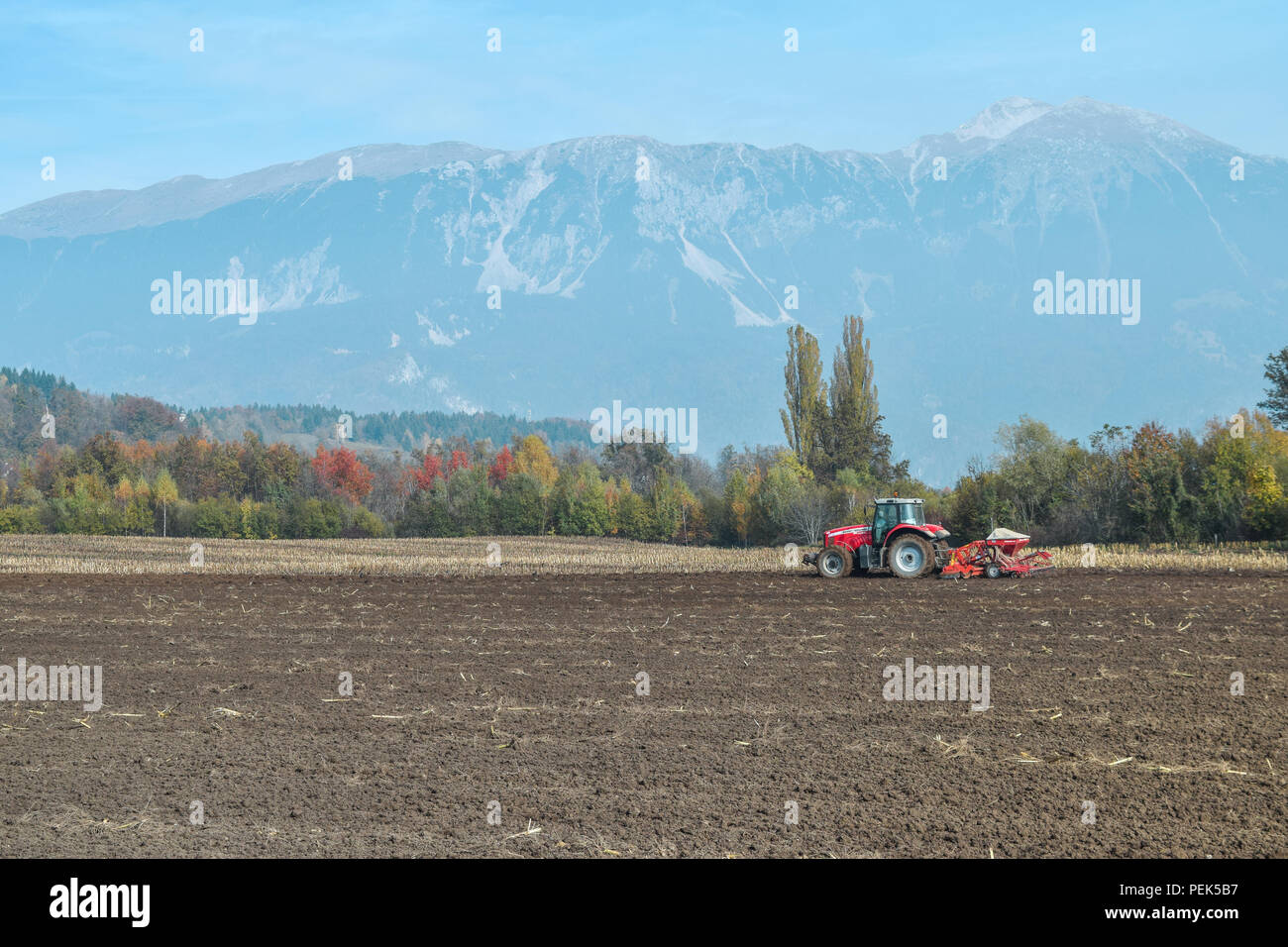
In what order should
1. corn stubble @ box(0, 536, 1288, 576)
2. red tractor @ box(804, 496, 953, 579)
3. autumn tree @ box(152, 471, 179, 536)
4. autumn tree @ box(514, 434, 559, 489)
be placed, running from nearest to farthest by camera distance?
red tractor @ box(804, 496, 953, 579) < corn stubble @ box(0, 536, 1288, 576) < autumn tree @ box(152, 471, 179, 536) < autumn tree @ box(514, 434, 559, 489)

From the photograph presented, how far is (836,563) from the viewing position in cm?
3391

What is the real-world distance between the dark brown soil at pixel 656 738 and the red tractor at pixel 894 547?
7.19 m

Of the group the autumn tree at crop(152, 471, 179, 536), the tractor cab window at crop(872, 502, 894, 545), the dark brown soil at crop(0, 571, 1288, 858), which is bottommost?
the dark brown soil at crop(0, 571, 1288, 858)

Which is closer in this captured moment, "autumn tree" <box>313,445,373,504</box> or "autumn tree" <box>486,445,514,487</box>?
"autumn tree" <box>486,445,514,487</box>

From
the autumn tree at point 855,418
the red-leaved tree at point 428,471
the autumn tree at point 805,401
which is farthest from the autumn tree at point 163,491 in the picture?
the autumn tree at point 855,418

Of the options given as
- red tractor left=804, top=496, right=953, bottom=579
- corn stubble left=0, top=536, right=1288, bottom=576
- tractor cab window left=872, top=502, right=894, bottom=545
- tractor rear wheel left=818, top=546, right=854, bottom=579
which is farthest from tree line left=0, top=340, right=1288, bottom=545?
tractor cab window left=872, top=502, right=894, bottom=545

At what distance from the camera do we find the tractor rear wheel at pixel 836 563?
3378 centimetres

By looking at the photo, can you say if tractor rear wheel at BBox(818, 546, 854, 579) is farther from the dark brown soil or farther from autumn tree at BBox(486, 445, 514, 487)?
autumn tree at BBox(486, 445, 514, 487)

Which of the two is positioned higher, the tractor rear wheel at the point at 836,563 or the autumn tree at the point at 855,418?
the autumn tree at the point at 855,418

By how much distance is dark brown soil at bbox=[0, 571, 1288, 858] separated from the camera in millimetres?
9898

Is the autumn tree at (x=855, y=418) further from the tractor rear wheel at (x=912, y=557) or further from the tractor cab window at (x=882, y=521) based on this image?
the tractor rear wheel at (x=912, y=557)
